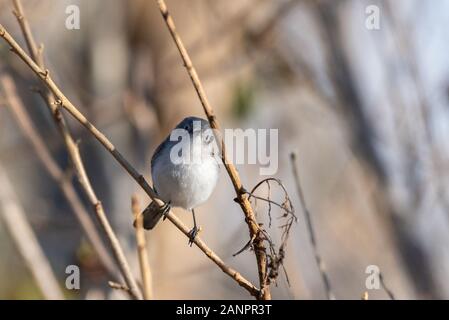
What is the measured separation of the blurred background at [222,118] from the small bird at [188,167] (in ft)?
2.13

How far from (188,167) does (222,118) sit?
2953 mm

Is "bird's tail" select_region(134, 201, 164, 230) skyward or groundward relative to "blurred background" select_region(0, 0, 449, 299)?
groundward

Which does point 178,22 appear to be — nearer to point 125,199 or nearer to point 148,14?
point 148,14

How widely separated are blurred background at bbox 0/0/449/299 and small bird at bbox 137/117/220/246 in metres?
0.65

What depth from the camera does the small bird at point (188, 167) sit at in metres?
3.46

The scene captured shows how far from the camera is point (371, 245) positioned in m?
7.45

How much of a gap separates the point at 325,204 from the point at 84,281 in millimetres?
4038

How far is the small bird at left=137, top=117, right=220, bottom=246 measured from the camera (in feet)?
11.4

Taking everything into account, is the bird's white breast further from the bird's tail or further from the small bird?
the bird's tail

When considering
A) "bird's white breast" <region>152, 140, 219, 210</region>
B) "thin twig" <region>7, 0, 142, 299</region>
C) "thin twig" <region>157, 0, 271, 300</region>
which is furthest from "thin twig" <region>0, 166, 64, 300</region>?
"thin twig" <region>157, 0, 271, 300</region>

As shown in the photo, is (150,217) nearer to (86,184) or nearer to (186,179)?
(186,179)

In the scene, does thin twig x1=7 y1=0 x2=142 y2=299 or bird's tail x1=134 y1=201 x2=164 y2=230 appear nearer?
thin twig x1=7 y1=0 x2=142 y2=299

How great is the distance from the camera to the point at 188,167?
3.47 meters
